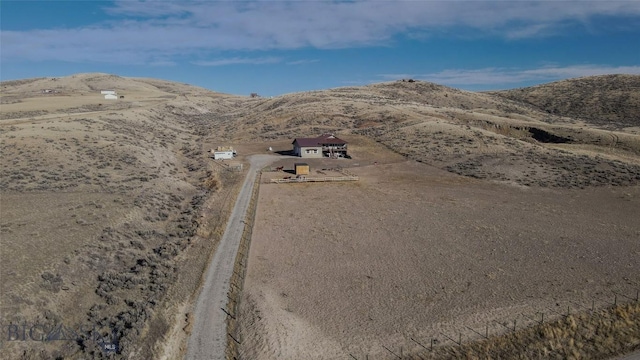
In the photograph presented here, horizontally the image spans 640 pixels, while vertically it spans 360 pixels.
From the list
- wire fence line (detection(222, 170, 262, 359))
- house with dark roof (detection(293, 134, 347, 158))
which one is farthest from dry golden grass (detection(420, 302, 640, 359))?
house with dark roof (detection(293, 134, 347, 158))

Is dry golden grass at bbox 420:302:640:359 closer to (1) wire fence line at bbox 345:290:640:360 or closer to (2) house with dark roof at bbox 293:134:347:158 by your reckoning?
(1) wire fence line at bbox 345:290:640:360

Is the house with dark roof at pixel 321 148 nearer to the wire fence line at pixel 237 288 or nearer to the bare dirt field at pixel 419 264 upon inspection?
the bare dirt field at pixel 419 264

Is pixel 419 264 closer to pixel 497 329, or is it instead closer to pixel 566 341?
pixel 497 329

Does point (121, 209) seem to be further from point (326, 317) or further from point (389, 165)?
point (389, 165)

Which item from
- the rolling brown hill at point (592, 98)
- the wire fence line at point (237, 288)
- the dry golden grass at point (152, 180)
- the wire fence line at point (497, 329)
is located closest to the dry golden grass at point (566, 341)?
the wire fence line at point (497, 329)

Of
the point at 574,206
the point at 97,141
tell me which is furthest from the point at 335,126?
the point at 574,206
